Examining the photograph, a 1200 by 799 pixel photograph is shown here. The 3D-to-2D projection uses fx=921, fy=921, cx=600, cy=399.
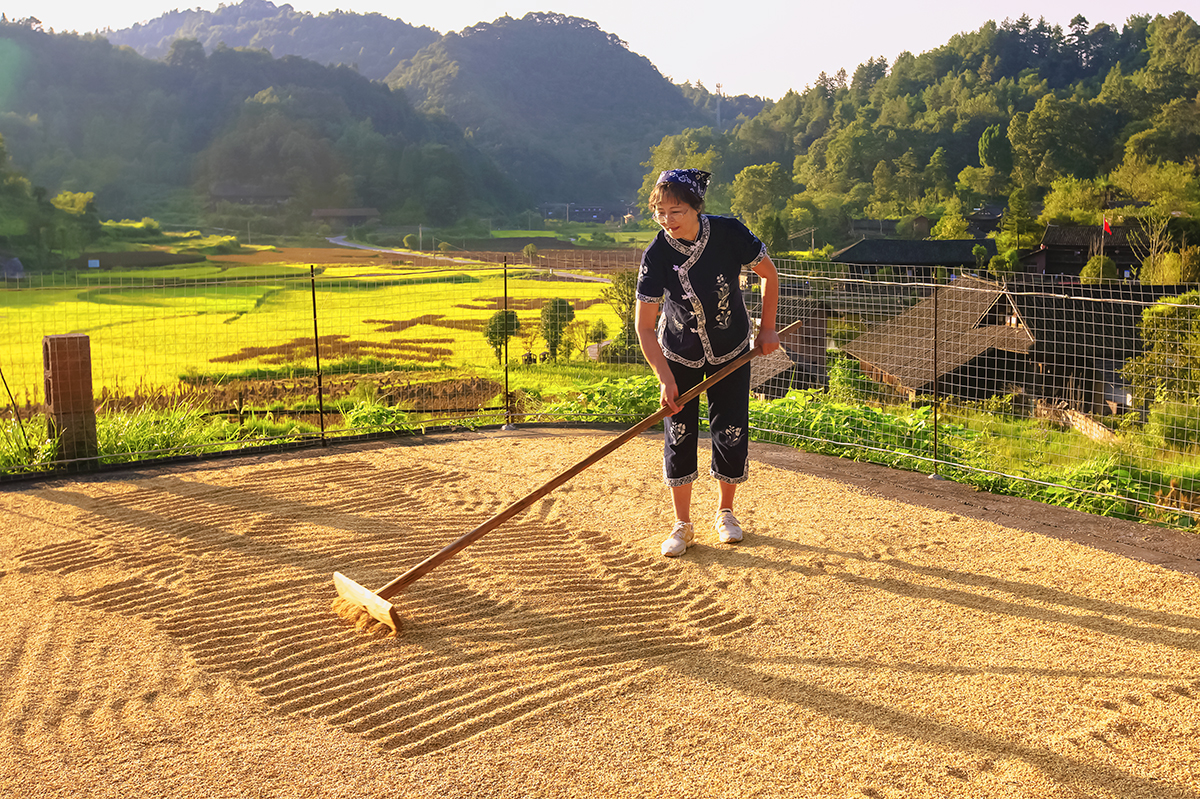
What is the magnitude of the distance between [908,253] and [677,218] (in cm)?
6596

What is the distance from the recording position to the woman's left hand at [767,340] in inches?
169

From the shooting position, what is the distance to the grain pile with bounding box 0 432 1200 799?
2.73 meters

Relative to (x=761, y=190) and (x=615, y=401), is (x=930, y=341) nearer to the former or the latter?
(x=615, y=401)

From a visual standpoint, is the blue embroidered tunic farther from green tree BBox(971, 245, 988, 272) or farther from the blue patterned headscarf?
green tree BBox(971, 245, 988, 272)

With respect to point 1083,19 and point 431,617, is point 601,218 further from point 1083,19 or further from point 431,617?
point 431,617

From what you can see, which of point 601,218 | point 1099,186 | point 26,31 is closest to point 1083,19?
point 1099,186

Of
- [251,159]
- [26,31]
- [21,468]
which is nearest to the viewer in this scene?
[21,468]

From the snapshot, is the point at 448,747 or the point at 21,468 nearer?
the point at 448,747

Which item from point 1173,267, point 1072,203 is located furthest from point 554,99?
point 1173,267

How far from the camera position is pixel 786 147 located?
135 metres

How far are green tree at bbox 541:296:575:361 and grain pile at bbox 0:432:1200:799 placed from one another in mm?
6187

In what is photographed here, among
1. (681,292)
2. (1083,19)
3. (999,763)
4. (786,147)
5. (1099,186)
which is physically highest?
(1083,19)

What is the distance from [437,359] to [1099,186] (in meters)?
98.2

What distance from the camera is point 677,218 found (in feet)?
13.5
